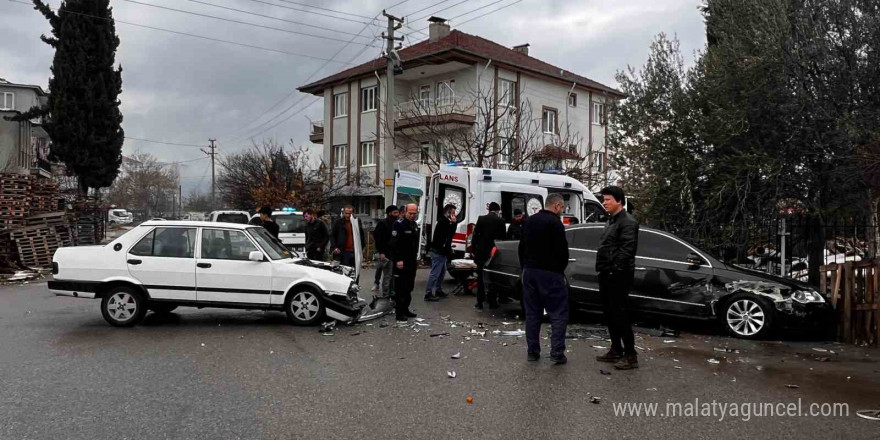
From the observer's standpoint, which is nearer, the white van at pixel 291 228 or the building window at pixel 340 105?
the white van at pixel 291 228

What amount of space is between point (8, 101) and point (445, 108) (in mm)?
37034

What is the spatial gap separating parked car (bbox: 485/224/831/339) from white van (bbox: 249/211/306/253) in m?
12.0

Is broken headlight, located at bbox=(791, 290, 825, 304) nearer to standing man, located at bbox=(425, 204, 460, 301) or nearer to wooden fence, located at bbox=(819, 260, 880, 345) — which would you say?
wooden fence, located at bbox=(819, 260, 880, 345)

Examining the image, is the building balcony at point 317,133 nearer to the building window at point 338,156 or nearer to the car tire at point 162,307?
the building window at point 338,156

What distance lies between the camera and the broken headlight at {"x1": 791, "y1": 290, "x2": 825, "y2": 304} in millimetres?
8844

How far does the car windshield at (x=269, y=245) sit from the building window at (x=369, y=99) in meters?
28.0

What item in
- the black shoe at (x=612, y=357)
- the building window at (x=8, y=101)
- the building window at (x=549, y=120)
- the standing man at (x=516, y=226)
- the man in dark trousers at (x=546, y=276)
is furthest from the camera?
the building window at (x=8, y=101)

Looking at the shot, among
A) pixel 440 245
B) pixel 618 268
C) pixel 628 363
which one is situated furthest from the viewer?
pixel 440 245

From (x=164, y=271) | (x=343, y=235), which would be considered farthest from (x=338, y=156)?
(x=164, y=271)

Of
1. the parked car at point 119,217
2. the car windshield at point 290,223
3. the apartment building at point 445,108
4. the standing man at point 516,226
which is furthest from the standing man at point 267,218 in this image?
the parked car at point 119,217

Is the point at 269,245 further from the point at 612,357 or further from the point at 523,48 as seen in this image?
the point at 523,48

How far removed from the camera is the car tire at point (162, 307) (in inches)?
369

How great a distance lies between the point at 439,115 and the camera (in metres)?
30.9

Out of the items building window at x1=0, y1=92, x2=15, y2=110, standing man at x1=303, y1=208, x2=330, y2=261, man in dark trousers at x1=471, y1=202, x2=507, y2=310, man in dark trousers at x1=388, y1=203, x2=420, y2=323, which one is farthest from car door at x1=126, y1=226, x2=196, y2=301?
building window at x1=0, y1=92, x2=15, y2=110
